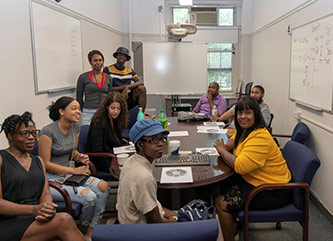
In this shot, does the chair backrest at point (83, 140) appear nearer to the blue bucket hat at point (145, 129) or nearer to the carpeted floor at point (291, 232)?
the blue bucket hat at point (145, 129)

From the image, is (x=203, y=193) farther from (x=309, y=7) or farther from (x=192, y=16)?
(x=192, y=16)

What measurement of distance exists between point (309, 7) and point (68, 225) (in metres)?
3.30

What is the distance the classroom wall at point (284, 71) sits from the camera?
9.45ft

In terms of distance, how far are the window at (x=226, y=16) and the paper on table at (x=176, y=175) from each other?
17.4 ft

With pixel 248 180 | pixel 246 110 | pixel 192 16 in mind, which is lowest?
pixel 248 180

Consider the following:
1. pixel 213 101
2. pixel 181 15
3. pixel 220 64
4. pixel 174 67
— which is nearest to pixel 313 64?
pixel 213 101

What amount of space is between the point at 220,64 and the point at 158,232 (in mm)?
6065

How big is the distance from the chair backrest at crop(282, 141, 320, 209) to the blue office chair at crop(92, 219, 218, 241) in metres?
1.13

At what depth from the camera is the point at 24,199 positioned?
1728mm

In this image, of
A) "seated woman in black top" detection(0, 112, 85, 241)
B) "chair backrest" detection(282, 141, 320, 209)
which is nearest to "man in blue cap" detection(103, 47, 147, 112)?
"seated woman in black top" detection(0, 112, 85, 241)

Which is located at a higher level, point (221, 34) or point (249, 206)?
point (221, 34)

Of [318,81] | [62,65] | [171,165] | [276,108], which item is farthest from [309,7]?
[62,65]

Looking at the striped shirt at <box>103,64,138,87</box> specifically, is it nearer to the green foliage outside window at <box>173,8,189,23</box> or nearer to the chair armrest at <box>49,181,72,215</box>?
the chair armrest at <box>49,181,72,215</box>

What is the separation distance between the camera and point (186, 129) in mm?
3314
